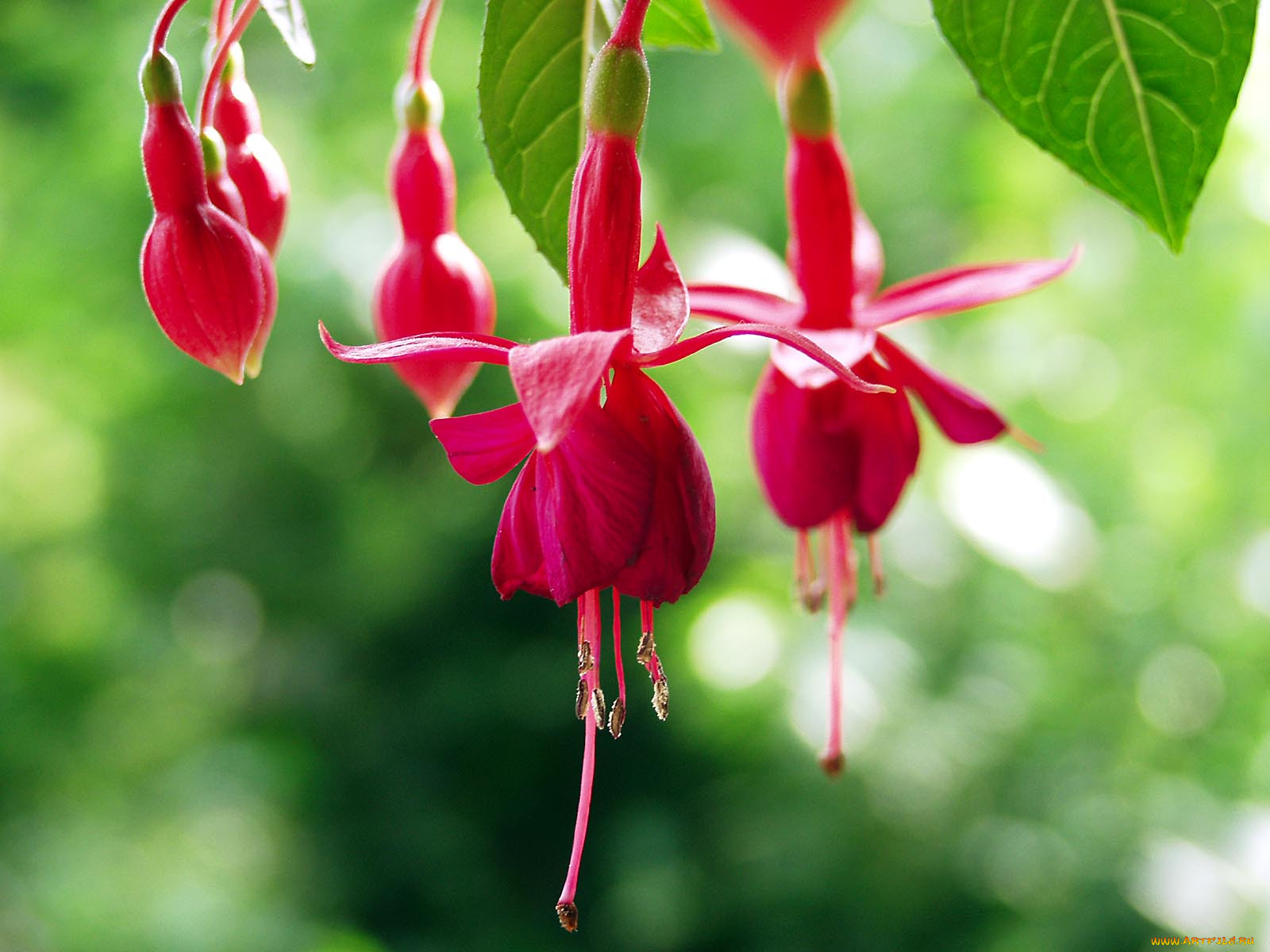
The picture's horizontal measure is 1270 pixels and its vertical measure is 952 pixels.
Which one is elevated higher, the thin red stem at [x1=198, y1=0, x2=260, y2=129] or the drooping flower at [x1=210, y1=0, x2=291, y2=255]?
the thin red stem at [x1=198, y1=0, x2=260, y2=129]

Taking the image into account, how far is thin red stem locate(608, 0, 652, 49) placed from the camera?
236mm

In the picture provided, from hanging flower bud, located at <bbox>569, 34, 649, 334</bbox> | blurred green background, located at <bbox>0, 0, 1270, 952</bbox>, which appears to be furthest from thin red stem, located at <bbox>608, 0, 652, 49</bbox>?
blurred green background, located at <bbox>0, 0, 1270, 952</bbox>

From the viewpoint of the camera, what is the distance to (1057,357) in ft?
5.10

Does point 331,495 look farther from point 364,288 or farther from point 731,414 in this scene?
point 731,414

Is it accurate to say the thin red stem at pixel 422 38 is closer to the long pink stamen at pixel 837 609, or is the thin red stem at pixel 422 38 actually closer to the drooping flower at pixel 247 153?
the drooping flower at pixel 247 153

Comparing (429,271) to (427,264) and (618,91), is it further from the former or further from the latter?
(618,91)

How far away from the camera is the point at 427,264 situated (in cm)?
34

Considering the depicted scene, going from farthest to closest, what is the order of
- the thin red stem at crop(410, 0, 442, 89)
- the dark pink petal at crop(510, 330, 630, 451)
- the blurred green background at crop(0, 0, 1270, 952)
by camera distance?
the blurred green background at crop(0, 0, 1270, 952)
the thin red stem at crop(410, 0, 442, 89)
the dark pink petal at crop(510, 330, 630, 451)

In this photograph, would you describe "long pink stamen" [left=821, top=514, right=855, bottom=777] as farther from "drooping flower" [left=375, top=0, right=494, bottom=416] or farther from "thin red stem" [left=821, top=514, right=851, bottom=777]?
"drooping flower" [left=375, top=0, right=494, bottom=416]

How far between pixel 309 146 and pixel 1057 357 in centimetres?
98

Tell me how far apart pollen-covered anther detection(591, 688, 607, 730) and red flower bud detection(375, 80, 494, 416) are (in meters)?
0.10

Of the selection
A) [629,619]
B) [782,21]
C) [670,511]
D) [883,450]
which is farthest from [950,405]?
[629,619]

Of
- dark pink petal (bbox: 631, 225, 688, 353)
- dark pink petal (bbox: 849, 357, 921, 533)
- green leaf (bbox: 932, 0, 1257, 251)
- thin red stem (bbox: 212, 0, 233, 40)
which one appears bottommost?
dark pink petal (bbox: 849, 357, 921, 533)

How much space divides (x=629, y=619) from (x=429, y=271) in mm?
1144
